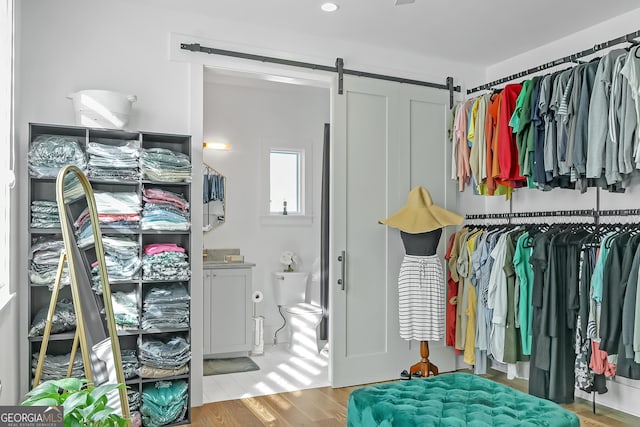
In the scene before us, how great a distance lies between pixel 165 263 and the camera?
3.19m

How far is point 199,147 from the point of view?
11.9 ft

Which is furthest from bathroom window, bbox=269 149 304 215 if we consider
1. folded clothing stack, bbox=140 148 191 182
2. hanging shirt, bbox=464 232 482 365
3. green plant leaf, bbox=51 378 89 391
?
green plant leaf, bbox=51 378 89 391

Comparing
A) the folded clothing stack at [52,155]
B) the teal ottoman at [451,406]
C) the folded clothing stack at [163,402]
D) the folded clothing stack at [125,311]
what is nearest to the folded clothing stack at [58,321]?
the folded clothing stack at [125,311]

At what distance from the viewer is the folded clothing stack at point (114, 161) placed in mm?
3041

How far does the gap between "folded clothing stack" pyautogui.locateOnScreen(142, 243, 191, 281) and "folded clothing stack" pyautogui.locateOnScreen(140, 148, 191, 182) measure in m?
0.43

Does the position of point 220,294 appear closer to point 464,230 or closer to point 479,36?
point 464,230

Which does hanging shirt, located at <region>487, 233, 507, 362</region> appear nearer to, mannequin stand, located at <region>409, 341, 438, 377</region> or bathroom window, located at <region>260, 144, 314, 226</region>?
mannequin stand, located at <region>409, 341, 438, 377</region>

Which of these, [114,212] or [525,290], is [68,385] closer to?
A: [114,212]

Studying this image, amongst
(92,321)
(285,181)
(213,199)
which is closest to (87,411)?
(92,321)

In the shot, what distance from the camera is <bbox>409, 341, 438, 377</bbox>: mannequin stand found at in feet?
13.4

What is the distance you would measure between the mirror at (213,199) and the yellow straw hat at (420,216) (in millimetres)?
1869

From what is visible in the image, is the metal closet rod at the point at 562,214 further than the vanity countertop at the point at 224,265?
No

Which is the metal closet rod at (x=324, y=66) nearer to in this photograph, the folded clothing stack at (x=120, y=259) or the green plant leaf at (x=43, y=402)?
the folded clothing stack at (x=120, y=259)

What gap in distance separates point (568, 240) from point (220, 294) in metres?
2.99
